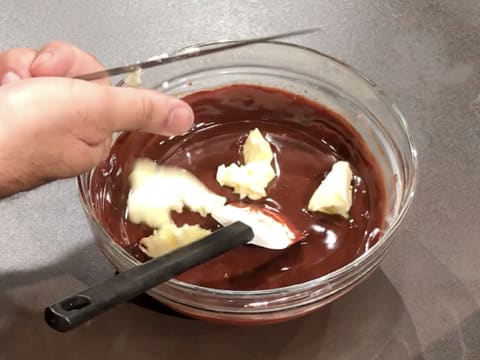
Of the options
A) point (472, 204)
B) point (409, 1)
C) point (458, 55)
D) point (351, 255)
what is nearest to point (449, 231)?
point (472, 204)

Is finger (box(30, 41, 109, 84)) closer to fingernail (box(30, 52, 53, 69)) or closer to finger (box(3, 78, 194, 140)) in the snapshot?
fingernail (box(30, 52, 53, 69))

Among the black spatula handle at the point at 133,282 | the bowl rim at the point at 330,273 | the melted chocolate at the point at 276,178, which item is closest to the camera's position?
the black spatula handle at the point at 133,282

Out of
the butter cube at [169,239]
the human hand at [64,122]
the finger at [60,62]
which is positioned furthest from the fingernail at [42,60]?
the butter cube at [169,239]

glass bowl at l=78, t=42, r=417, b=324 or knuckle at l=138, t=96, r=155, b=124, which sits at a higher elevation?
knuckle at l=138, t=96, r=155, b=124

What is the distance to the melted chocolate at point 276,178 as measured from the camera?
0.81 meters

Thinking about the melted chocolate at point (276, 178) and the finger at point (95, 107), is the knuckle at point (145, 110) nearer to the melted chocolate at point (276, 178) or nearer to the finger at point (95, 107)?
the finger at point (95, 107)

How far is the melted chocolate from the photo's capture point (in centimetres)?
81

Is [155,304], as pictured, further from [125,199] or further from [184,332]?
[125,199]

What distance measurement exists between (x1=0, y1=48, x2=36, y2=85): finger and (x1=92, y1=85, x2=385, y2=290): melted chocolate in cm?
17

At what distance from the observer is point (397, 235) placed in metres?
0.83

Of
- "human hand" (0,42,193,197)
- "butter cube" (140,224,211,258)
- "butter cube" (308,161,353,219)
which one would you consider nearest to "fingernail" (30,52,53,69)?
"human hand" (0,42,193,197)

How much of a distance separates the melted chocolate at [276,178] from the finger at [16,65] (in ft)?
0.57

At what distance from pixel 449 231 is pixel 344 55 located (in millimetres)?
403

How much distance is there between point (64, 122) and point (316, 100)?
18.9 inches
